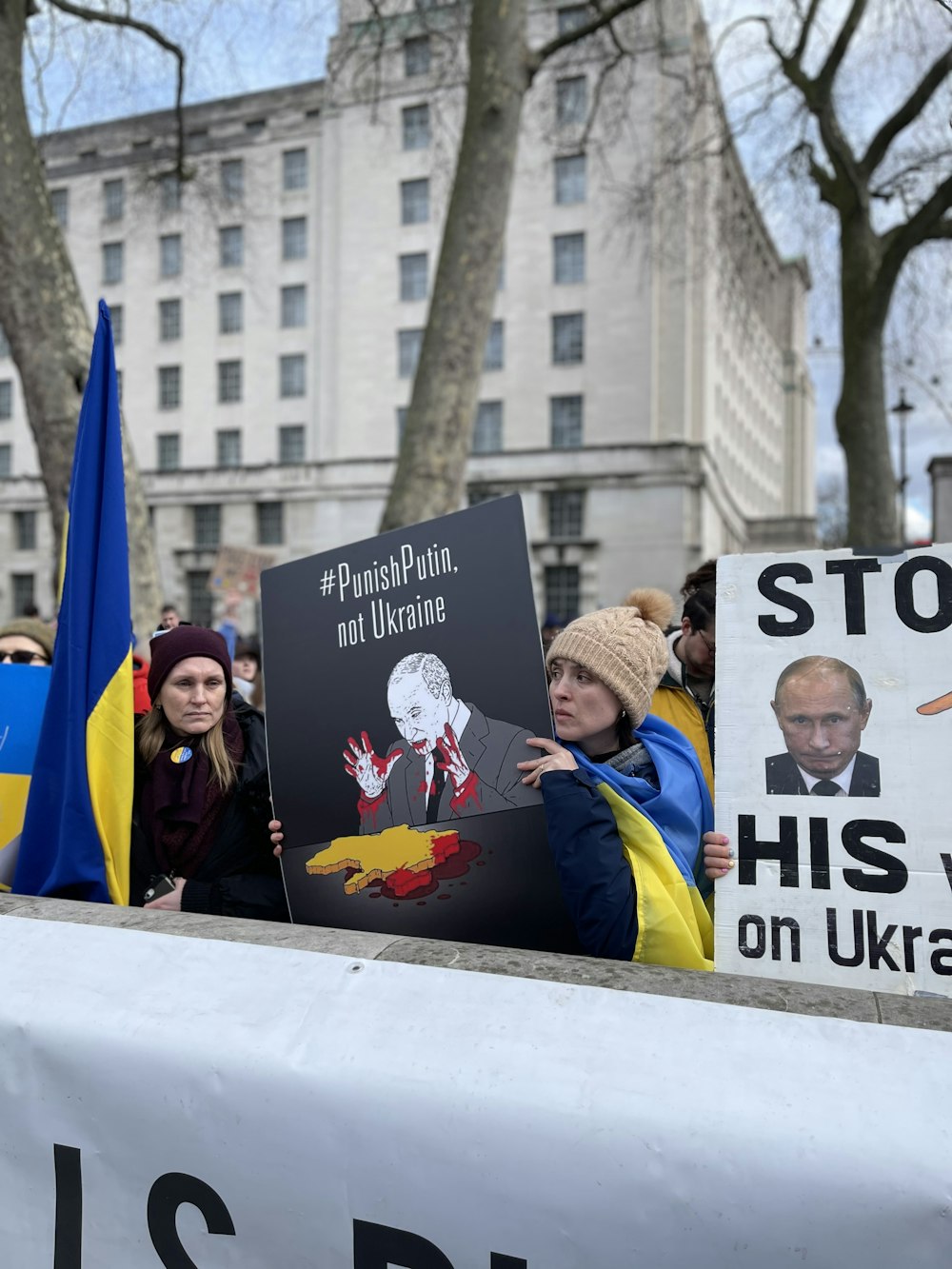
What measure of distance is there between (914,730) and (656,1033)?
2.59 feet

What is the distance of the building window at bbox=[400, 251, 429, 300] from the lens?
121 ft

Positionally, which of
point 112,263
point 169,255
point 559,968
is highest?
point 112,263

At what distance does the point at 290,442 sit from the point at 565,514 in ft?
38.0

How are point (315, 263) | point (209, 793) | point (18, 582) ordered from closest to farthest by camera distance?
→ point (209, 793), point (315, 263), point (18, 582)

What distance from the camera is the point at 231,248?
39.8m

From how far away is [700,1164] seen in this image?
129cm

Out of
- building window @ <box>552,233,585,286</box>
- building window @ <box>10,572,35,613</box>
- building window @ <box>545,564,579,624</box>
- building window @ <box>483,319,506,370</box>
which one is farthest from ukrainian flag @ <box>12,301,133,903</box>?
building window @ <box>10,572,35,613</box>

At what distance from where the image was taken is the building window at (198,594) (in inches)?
1534


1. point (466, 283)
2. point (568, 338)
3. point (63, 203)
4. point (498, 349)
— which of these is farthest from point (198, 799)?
point (63, 203)

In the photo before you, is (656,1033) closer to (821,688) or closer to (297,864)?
(821,688)

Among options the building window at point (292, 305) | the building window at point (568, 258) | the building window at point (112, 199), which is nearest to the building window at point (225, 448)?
the building window at point (292, 305)

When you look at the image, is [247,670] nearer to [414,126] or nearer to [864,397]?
[864,397]

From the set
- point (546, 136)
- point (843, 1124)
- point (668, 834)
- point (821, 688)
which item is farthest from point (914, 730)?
point (546, 136)

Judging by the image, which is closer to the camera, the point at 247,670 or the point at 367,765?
the point at 367,765
